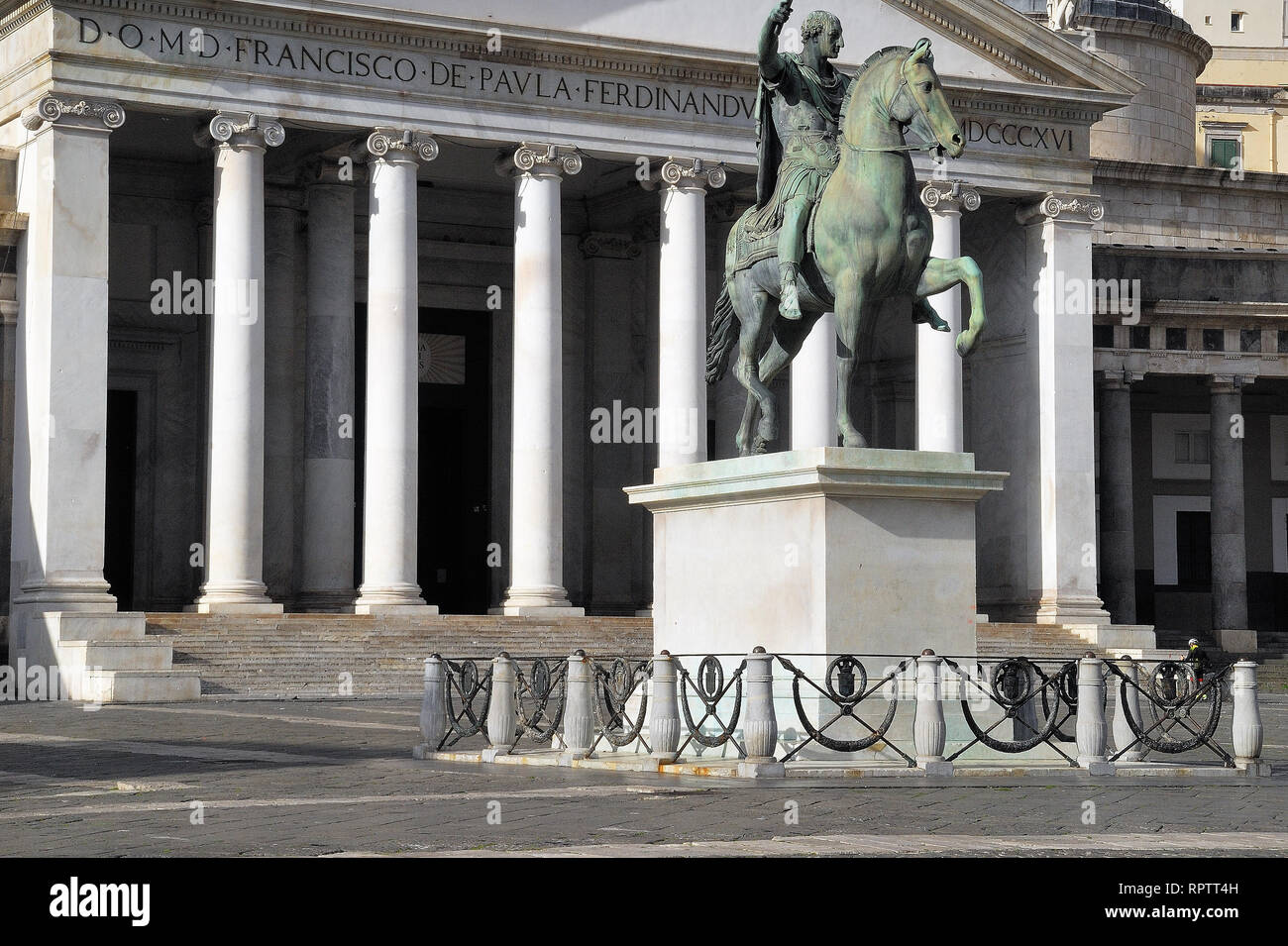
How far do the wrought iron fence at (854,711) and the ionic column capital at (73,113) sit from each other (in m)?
20.8

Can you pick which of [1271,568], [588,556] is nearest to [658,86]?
[588,556]

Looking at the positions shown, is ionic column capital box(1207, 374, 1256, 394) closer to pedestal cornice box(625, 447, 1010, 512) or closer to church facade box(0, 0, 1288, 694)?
church facade box(0, 0, 1288, 694)

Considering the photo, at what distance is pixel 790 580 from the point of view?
18938 millimetres

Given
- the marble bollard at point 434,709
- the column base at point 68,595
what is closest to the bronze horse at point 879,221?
the marble bollard at point 434,709

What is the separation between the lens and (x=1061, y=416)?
1889 inches

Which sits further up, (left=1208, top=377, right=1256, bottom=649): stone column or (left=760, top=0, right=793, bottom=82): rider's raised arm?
(left=760, top=0, right=793, bottom=82): rider's raised arm

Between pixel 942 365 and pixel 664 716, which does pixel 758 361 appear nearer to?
pixel 664 716

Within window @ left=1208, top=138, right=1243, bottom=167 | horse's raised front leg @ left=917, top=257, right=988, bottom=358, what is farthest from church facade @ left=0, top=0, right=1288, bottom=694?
horse's raised front leg @ left=917, top=257, right=988, bottom=358

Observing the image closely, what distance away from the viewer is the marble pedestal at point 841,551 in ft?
61.1

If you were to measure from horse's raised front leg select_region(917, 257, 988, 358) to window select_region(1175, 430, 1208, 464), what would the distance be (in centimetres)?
4157

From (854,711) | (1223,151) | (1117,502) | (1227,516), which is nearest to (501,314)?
(1117,502)

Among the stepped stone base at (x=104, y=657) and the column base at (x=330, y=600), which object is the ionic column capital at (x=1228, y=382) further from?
the stepped stone base at (x=104, y=657)

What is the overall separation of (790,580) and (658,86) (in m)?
26.8

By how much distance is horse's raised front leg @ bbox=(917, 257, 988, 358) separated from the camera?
19.4 m
